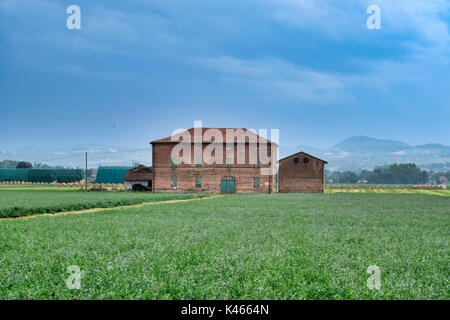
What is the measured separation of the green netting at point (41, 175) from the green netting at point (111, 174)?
50.1 feet

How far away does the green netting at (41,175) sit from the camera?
8944cm

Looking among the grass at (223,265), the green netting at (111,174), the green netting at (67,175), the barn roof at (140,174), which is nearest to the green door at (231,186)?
the barn roof at (140,174)

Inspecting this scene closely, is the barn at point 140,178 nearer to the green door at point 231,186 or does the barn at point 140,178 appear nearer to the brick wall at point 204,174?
the brick wall at point 204,174

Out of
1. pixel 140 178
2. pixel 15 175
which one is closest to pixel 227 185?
pixel 140 178

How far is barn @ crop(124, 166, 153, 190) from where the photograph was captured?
2448 inches

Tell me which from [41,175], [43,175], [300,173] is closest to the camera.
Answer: [300,173]

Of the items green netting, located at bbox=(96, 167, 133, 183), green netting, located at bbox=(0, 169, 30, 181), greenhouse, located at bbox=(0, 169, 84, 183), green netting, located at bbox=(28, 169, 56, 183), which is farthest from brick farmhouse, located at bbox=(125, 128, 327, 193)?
green netting, located at bbox=(0, 169, 30, 181)

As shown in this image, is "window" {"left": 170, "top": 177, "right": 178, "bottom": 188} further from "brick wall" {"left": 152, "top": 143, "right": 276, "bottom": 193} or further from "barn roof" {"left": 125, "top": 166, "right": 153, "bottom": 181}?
"barn roof" {"left": 125, "top": 166, "right": 153, "bottom": 181}

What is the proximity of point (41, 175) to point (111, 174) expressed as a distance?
21376mm

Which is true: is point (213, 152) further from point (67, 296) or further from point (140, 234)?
point (67, 296)

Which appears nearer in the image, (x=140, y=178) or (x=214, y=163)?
(x=214, y=163)

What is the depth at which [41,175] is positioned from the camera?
90250mm

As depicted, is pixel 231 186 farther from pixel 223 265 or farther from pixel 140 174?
pixel 223 265
